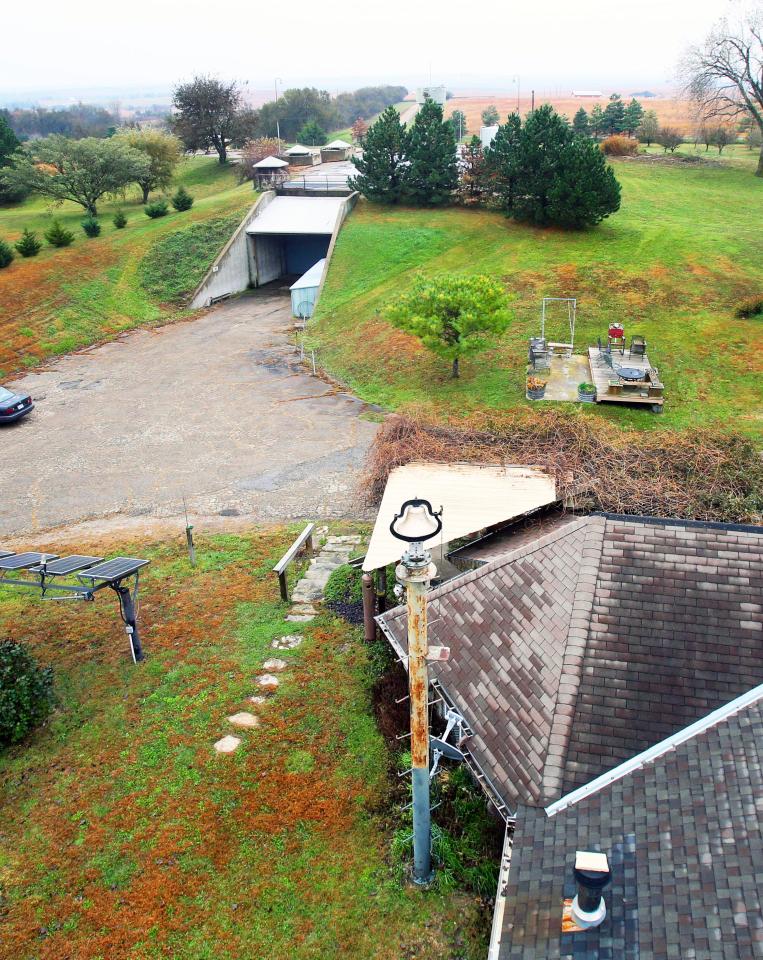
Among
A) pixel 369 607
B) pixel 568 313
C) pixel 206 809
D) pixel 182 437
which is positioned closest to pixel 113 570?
pixel 206 809

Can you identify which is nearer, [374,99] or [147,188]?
[147,188]

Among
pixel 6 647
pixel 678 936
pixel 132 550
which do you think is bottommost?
pixel 132 550

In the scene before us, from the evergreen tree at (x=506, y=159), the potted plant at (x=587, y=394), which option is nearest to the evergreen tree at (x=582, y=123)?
the evergreen tree at (x=506, y=159)

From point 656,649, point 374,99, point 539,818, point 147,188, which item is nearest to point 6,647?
point 539,818

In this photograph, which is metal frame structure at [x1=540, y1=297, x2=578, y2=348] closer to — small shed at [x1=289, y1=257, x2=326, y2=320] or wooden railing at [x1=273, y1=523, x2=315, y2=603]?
small shed at [x1=289, y1=257, x2=326, y2=320]

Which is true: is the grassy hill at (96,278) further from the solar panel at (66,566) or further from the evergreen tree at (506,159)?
the solar panel at (66,566)

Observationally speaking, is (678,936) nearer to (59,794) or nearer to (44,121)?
(59,794)

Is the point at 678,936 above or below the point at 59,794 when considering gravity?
above
